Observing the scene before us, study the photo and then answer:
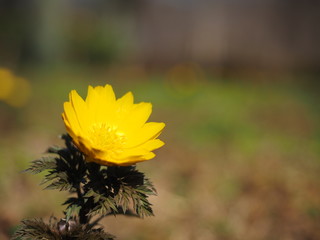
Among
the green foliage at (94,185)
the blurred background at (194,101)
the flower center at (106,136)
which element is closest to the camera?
the green foliage at (94,185)

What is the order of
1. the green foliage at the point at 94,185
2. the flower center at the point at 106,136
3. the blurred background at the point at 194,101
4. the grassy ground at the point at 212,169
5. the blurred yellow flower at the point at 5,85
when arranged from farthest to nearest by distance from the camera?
the blurred yellow flower at the point at 5,85 → the blurred background at the point at 194,101 → the grassy ground at the point at 212,169 → the flower center at the point at 106,136 → the green foliage at the point at 94,185

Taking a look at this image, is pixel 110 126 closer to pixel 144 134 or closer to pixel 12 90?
pixel 144 134

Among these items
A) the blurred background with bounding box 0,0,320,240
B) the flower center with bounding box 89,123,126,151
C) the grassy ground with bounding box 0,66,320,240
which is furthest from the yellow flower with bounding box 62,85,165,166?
the grassy ground with bounding box 0,66,320,240

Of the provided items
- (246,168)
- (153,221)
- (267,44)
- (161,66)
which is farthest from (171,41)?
(153,221)

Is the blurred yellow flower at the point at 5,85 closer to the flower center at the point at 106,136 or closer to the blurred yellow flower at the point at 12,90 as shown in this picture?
the blurred yellow flower at the point at 12,90

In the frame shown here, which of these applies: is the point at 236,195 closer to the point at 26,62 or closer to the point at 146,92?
the point at 146,92

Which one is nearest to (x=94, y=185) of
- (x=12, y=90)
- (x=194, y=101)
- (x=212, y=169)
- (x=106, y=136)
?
(x=106, y=136)

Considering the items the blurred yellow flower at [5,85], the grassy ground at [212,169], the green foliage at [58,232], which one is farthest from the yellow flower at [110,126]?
the blurred yellow flower at [5,85]
